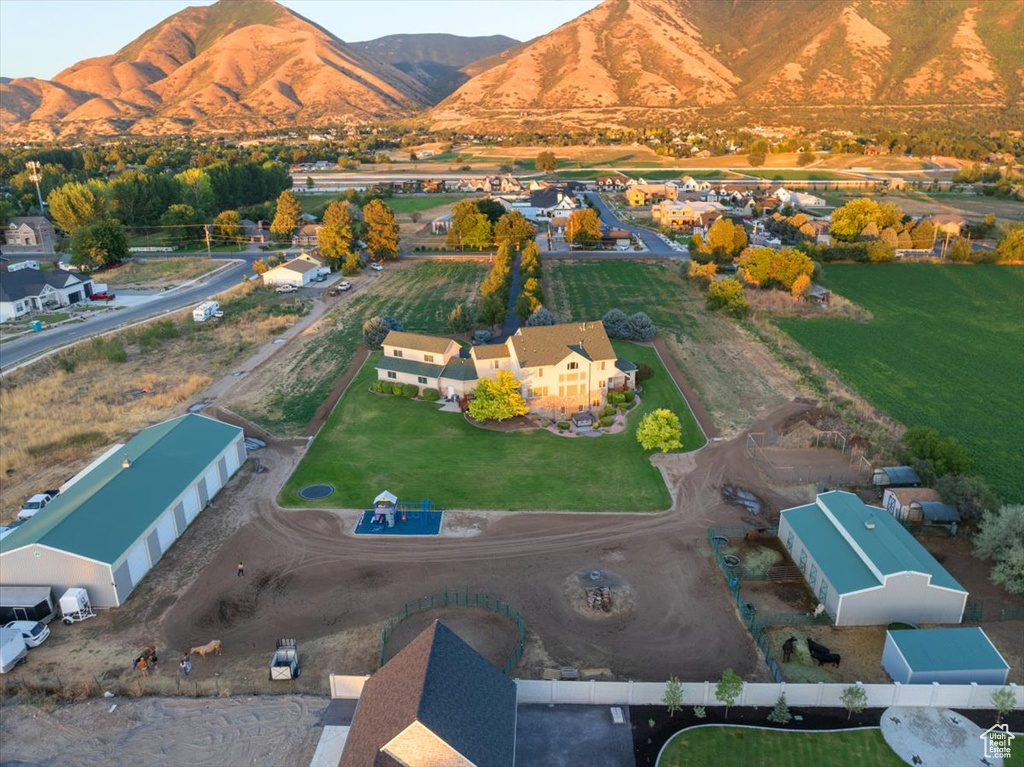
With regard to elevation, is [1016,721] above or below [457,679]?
below

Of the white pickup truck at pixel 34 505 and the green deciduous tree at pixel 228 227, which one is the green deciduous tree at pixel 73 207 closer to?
the green deciduous tree at pixel 228 227

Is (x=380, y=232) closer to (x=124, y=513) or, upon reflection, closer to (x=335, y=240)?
(x=335, y=240)

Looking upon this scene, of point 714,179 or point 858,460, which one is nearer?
point 858,460

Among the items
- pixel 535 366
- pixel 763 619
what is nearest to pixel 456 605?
pixel 763 619

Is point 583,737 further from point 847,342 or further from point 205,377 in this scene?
point 847,342

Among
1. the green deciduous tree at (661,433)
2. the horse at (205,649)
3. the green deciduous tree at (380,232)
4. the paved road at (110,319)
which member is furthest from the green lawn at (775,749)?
the green deciduous tree at (380,232)

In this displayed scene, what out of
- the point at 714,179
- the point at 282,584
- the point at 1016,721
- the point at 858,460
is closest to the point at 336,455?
the point at 282,584

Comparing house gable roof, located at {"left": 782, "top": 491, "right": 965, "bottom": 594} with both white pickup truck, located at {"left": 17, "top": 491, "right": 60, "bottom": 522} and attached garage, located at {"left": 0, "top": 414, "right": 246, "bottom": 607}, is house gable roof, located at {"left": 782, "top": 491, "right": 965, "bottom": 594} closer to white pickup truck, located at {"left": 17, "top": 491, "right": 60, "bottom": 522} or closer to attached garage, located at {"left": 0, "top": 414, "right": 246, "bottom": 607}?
attached garage, located at {"left": 0, "top": 414, "right": 246, "bottom": 607}
